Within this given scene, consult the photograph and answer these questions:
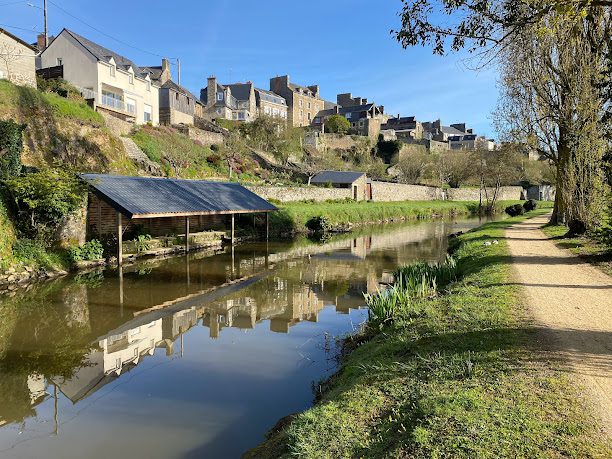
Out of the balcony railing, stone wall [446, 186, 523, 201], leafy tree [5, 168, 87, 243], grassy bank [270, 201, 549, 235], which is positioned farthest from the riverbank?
the balcony railing

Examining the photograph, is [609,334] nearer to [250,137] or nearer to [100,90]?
[100,90]

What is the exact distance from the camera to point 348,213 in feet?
111

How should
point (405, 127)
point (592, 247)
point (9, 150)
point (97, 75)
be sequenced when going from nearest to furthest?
point (592, 247)
point (9, 150)
point (97, 75)
point (405, 127)

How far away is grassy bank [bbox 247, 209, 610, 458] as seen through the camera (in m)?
3.42

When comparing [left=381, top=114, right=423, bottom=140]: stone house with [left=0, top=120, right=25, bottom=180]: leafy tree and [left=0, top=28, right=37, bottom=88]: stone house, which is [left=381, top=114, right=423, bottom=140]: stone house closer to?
[left=0, top=28, right=37, bottom=88]: stone house

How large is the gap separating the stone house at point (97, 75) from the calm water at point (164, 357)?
22.4 meters

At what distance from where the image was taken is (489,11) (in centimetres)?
729

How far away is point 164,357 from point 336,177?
121ft

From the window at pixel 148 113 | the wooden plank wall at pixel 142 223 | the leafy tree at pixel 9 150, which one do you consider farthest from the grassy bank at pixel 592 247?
the window at pixel 148 113

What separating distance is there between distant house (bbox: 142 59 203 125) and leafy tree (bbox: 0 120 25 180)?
27096mm

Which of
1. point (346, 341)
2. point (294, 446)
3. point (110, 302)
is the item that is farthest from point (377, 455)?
point (110, 302)

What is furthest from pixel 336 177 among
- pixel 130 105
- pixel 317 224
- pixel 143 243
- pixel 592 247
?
pixel 592 247

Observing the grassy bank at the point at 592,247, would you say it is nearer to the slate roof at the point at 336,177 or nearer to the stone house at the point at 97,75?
the slate roof at the point at 336,177

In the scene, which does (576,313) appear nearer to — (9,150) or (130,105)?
(9,150)
